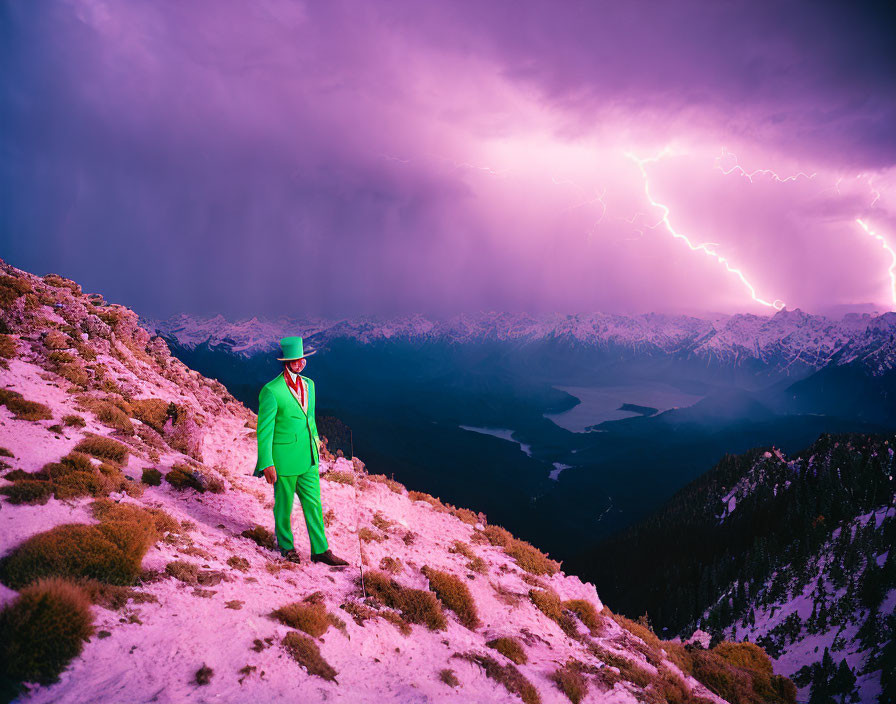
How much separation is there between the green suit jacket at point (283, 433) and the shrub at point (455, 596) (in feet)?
13.3

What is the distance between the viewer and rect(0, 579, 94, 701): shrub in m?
3.59

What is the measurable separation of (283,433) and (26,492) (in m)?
3.97

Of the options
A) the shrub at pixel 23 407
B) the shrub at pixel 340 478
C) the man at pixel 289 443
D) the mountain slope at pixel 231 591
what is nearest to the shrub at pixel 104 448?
the mountain slope at pixel 231 591

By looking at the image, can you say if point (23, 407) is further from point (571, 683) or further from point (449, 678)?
point (571, 683)

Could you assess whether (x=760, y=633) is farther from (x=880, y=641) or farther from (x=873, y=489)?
(x=873, y=489)

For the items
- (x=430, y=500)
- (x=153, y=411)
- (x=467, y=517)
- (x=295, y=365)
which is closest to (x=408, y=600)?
(x=295, y=365)

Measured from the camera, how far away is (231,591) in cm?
605

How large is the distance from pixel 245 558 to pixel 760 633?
106 metres

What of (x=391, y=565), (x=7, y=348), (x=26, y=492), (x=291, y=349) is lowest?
(x=391, y=565)

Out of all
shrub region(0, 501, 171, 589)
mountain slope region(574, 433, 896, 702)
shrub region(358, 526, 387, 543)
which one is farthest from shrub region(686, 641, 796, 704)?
mountain slope region(574, 433, 896, 702)

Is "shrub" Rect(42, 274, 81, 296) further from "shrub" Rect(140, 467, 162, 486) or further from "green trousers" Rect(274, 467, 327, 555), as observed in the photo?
"green trousers" Rect(274, 467, 327, 555)

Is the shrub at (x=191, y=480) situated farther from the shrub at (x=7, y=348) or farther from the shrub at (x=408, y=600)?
the shrub at (x=7, y=348)

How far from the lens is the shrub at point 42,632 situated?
3594 mm

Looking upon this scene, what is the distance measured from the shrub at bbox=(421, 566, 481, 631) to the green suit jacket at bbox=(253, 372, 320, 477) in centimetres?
406
